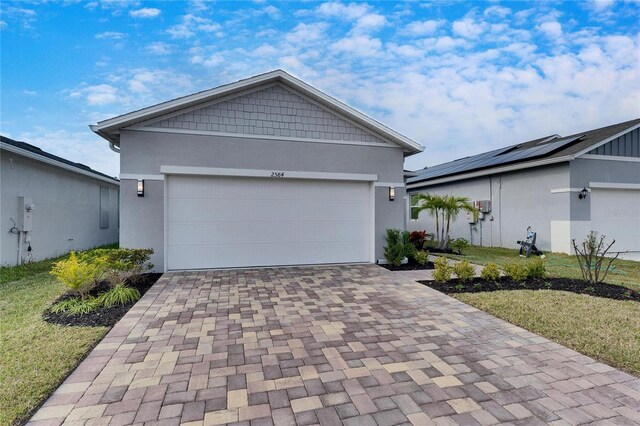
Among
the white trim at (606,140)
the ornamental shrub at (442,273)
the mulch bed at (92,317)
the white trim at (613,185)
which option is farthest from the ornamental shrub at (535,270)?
the mulch bed at (92,317)

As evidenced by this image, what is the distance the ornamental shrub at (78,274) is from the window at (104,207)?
942 cm

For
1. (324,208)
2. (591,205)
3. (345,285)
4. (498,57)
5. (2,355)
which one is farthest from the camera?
(591,205)

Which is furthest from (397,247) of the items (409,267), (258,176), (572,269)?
(572,269)

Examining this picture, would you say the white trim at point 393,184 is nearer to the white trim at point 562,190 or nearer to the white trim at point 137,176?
the white trim at point 137,176

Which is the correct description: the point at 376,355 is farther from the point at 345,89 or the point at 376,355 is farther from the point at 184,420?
the point at 345,89

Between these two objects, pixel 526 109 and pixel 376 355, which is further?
pixel 526 109

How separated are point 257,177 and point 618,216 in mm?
12993

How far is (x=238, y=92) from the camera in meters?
8.03

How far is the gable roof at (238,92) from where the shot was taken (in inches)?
284

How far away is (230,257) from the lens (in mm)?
8109

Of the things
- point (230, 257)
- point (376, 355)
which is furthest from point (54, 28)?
point (376, 355)

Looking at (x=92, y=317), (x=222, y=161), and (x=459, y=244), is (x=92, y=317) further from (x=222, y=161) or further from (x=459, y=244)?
(x=459, y=244)

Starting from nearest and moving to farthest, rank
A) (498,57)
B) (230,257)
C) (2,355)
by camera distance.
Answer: (2,355) < (230,257) < (498,57)

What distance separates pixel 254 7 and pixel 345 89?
19.2ft
